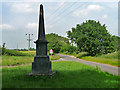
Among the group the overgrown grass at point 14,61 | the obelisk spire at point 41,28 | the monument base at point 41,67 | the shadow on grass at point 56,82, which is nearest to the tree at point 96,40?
the overgrown grass at point 14,61

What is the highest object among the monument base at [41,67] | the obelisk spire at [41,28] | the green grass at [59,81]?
the obelisk spire at [41,28]

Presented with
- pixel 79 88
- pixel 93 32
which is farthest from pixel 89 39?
pixel 79 88

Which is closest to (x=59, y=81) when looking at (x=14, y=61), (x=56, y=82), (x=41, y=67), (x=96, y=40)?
(x=56, y=82)

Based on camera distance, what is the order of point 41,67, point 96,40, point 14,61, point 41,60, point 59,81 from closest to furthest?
point 59,81 < point 41,67 < point 41,60 < point 14,61 < point 96,40

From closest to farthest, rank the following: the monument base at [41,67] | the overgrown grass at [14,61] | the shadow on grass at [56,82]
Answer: the shadow on grass at [56,82]
the monument base at [41,67]
the overgrown grass at [14,61]

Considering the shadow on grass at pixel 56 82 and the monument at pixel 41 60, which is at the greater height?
the monument at pixel 41 60

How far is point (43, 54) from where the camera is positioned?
10.5 metres

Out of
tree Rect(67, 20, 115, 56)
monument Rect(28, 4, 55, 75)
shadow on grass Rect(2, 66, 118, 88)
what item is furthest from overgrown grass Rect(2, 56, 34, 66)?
tree Rect(67, 20, 115, 56)

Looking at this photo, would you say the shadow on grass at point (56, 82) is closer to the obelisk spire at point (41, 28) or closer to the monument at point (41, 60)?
the monument at point (41, 60)

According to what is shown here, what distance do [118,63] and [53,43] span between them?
26455mm

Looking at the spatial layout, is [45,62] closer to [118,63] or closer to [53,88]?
[53,88]

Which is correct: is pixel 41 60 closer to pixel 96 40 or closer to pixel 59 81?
pixel 59 81

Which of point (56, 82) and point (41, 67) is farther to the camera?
point (41, 67)

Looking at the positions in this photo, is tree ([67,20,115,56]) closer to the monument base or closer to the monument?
the monument
